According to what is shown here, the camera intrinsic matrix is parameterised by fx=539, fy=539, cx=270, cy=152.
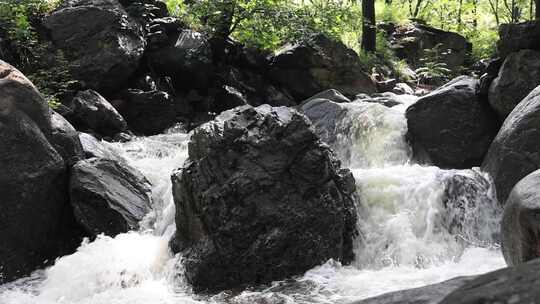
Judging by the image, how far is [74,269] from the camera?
7.82m

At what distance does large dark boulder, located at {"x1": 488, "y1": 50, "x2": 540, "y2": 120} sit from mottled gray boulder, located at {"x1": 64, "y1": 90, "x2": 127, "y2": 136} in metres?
8.37

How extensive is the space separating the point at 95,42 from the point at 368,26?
32.4 feet

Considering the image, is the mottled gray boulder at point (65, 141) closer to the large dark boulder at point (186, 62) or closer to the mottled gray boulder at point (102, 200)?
the mottled gray boulder at point (102, 200)

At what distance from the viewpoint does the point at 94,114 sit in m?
12.4

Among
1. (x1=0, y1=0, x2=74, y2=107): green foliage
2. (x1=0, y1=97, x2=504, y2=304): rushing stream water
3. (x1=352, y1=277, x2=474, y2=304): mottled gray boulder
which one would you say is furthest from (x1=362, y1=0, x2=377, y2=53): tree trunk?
(x1=352, y1=277, x2=474, y2=304): mottled gray boulder

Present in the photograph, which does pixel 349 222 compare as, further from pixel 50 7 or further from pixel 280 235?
pixel 50 7

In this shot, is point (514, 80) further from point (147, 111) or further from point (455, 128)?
point (147, 111)

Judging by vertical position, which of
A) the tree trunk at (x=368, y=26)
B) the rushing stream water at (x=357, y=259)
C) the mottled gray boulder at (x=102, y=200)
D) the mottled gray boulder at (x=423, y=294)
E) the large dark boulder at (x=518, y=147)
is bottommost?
the rushing stream water at (x=357, y=259)

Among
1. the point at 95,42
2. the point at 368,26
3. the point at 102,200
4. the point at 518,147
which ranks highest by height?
the point at 368,26

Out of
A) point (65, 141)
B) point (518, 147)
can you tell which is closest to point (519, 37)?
point (518, 147)

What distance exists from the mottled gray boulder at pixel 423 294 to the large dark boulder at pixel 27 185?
7471 millimetres

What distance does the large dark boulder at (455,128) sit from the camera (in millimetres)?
10625

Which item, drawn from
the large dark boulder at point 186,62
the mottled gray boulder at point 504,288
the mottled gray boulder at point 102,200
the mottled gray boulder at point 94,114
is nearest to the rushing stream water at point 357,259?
the mottled gray boulder at point 102,200

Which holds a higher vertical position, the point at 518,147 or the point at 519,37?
the point at 519,37
